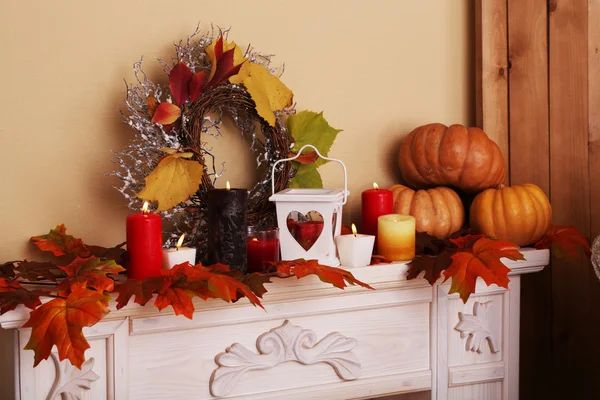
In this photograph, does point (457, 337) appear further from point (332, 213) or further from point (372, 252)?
point (332, 213)

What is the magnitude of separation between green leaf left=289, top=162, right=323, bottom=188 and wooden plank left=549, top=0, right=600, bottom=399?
2.16 feet

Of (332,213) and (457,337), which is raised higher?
(332,213)

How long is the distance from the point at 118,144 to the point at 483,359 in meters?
0.97

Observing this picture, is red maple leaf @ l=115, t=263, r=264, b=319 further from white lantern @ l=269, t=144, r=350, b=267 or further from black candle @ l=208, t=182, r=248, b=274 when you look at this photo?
white lantern @ l=269, t=144, r=350, b=267

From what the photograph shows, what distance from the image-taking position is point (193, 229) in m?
1.40

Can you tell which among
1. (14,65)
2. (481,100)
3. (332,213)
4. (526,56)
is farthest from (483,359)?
(14,65)

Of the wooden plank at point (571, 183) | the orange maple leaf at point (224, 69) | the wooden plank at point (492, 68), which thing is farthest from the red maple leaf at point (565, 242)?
the orange maple leaf at point (224, 69)

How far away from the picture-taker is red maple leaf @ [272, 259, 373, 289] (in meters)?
1.18

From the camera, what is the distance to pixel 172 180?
133 centimetres

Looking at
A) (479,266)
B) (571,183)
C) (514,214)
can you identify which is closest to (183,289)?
(479,266)

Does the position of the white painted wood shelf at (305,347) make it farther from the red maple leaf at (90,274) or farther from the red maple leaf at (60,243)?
the red maple leaf at (60,243)

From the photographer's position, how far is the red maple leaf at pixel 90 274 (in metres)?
1.10

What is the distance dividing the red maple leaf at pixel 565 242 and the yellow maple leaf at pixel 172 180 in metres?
0.83

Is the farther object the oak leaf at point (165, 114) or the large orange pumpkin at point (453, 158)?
the large orange pumpkin at point (453, 158)
